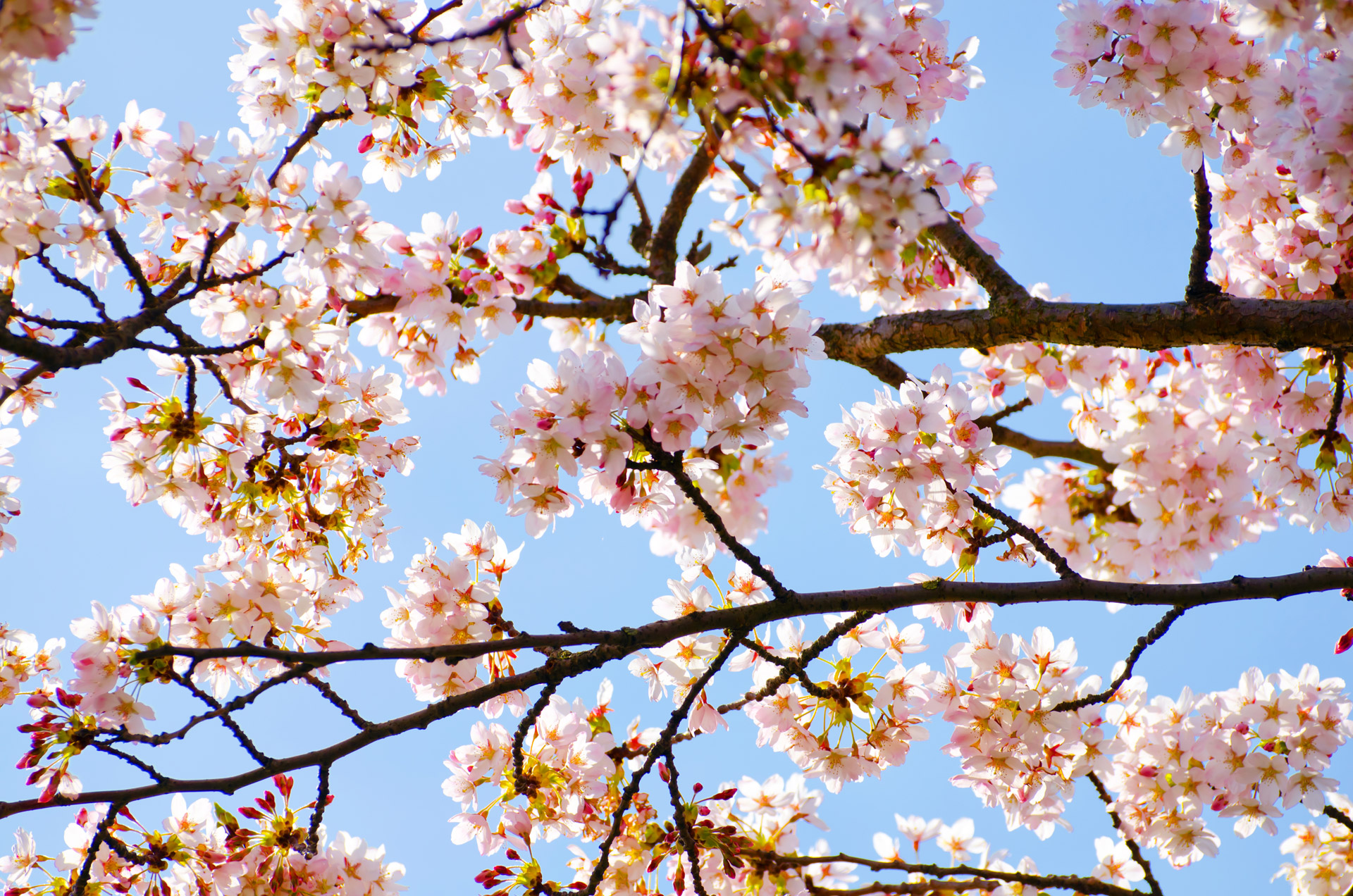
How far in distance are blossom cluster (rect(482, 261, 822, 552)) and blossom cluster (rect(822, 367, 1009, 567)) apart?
885 millimetres

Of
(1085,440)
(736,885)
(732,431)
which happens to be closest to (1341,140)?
(732,431)

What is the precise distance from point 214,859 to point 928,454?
3.11 m

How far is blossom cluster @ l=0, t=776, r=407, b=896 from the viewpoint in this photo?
120 inches

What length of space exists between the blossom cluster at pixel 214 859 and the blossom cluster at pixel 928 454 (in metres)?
2.52

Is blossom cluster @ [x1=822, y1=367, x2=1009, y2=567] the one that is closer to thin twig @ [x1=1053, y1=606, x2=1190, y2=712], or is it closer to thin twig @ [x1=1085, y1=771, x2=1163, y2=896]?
thin twig @ [x1=1053, y1=606, x2=1190, y2=712]

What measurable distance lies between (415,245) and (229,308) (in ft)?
3.08

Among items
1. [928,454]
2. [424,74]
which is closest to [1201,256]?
[928,454]

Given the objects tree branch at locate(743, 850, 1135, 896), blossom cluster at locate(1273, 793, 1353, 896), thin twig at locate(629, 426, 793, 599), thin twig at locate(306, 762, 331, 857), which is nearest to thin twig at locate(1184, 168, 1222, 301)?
thin twig at locate(629, 426, 793, 599)

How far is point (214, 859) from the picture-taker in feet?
10.0

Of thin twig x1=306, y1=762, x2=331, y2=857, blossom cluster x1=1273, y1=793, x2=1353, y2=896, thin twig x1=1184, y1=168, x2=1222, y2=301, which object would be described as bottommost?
thin twig x1=306, y1=762, x2=331, y2=857

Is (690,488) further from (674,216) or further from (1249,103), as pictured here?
(1249,103)

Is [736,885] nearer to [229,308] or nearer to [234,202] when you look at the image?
[229,308]

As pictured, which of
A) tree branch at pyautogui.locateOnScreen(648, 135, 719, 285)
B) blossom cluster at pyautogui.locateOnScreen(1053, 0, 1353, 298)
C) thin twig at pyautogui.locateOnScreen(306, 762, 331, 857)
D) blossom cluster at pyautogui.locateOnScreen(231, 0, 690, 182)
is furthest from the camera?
tree branch at pyautogui.locateOnScreen(648, 135, 719, 285)

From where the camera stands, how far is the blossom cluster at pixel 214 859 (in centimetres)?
305
